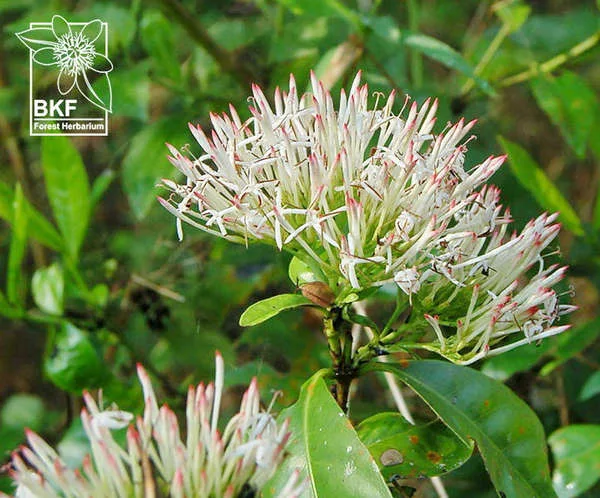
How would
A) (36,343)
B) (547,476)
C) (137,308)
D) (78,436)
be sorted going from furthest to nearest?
1. (36,343)
2. (137,308)
3. (78,436)
4. (547,476)

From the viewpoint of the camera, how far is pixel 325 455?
94cm

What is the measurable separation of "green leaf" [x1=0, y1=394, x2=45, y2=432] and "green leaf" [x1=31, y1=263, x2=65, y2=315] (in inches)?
21.2

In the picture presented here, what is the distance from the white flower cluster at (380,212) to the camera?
96 cm

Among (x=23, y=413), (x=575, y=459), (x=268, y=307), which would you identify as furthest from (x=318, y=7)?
(x=23, y=413)

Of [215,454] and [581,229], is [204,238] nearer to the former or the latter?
[581,229]

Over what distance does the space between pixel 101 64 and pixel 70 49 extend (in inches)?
2.6

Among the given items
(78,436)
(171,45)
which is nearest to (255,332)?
(78,436)

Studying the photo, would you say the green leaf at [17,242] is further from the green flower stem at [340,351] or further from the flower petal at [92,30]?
the green flower stem at [340,351]

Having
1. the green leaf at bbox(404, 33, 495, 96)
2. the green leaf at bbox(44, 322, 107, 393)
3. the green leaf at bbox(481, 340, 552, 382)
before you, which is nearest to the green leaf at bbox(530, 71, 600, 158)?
the green leaf at bbox(404, 33, 495, 96)

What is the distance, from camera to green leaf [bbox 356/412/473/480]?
103 centimetres

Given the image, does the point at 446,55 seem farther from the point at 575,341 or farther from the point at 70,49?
the point at 70,49

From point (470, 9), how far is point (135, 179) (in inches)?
81.1

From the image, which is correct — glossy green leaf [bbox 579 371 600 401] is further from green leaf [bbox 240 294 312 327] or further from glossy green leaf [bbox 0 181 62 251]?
glossy green leaf [bbox 0 181 62 251]

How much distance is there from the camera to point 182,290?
1.89 meters
